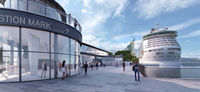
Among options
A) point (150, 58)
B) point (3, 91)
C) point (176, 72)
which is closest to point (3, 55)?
point (3, 91)

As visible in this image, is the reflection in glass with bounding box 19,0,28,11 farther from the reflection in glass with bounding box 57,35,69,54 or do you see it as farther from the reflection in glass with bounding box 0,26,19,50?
the reflection in glass with bounding box 57,35,69,54

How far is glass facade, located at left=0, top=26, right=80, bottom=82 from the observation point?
8141mm

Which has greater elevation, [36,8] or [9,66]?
[36,8]

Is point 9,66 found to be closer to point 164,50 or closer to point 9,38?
point 9,38

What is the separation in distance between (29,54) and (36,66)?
1.23 metres

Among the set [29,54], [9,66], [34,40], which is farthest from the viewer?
[34,40]

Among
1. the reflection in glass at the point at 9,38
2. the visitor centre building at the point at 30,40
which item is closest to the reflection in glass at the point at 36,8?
the visitor centre building at the point at 30,40

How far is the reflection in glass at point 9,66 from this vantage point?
8047mm

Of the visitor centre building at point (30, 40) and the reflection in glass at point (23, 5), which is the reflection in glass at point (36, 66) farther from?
the reflection in glass at point (23, 5)

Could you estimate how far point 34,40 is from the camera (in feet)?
31.0

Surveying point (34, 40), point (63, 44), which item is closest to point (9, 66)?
point (34, 40)

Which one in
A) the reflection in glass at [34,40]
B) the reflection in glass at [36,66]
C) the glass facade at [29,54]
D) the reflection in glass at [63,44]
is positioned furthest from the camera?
the reflection in glass at [63,44]

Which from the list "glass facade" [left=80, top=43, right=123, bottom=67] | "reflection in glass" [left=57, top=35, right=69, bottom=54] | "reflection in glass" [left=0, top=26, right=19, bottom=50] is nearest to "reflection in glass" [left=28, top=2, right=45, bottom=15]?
"reflection in glass" [left=0, top=26, right=19, bottom=50]

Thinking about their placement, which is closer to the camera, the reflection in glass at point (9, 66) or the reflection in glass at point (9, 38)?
the reflection in glass at point (9, 66)
